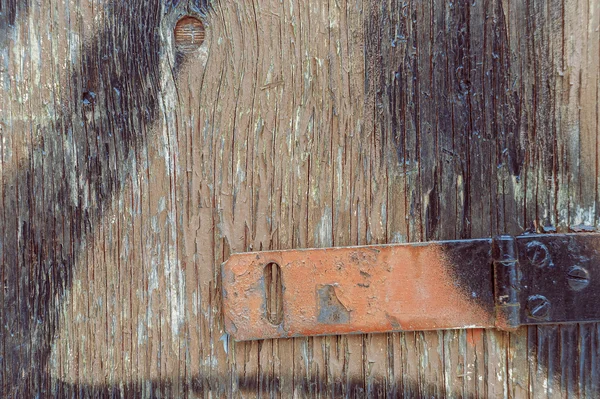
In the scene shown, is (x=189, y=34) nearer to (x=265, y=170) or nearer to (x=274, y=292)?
(x=265, y=170)

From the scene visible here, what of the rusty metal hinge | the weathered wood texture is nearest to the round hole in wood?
the weathered wood texture

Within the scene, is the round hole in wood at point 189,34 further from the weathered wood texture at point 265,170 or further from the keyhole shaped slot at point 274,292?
the keyhole shaped slot at point 274,292

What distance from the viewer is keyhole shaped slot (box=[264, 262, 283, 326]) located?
90 cm

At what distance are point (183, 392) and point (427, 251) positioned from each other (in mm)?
642

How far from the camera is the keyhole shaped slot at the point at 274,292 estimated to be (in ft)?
2.95

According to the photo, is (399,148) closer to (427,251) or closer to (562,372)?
(427,251)

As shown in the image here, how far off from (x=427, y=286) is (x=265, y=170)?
436mm

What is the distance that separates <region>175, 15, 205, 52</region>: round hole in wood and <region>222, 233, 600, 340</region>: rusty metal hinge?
19.8 inches

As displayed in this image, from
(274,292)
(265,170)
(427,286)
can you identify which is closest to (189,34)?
(265,170)

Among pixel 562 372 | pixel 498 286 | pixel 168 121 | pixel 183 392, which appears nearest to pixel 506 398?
pixel 562 372

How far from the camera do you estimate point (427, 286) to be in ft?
2.85

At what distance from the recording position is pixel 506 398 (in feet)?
3.01

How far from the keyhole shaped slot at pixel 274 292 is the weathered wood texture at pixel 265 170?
7cm

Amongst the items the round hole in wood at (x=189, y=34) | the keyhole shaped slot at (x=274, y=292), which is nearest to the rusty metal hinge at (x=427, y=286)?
the keyhole shaped slot at (x=274, y=292)
